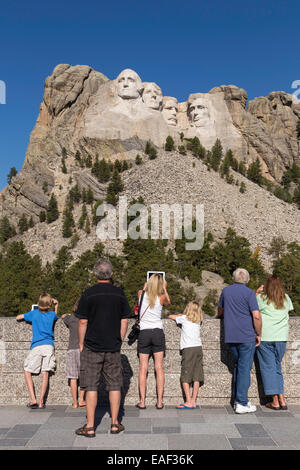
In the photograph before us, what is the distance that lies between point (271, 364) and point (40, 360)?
10.4ft

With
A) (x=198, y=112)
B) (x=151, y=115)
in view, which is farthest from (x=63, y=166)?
(x=198, y=112)

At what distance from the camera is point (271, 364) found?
19.9ft

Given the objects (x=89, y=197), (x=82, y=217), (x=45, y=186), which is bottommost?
(x=82, y=217)

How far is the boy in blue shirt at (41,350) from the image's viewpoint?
6184 mm

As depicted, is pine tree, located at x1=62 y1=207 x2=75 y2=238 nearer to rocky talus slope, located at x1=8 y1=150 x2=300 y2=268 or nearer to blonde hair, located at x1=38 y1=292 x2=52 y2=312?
rocky talus slope, located at x1=8 y1=150 x2=300 y2=268

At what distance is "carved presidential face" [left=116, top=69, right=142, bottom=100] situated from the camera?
70688mm

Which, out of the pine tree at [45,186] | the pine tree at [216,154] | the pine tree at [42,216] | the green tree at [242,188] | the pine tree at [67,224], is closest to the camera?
the pine tree at [67,224]

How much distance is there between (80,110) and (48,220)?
23839 millimetres

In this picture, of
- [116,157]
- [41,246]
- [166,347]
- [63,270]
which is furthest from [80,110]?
[166,347]

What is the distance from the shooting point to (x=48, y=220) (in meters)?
62.5

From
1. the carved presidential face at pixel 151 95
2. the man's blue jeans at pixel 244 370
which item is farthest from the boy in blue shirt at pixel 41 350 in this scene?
the carved presidential face at pixel 151 95

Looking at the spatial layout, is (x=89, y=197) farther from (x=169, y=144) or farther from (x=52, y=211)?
(x=169, y=144)

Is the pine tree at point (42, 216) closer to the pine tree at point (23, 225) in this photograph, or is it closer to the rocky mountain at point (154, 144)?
the rocky mountain at point (154, 144)
